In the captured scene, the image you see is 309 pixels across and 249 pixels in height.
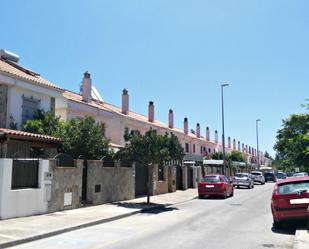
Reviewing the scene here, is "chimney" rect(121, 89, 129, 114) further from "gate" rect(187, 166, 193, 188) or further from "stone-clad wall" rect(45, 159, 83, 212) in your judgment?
"stone-clad wall" rect(45, 159, 83, 212)

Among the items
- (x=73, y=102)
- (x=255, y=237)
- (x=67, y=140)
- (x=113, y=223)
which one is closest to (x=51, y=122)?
(x=67, y=140)

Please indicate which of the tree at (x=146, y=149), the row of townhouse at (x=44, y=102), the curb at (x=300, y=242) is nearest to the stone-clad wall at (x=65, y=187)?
the tree at (x=146, y=149)

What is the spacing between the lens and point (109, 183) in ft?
67.9

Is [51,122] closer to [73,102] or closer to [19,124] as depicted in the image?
[19,124]

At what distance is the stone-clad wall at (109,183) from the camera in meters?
19.1

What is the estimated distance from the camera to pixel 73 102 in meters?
30.4

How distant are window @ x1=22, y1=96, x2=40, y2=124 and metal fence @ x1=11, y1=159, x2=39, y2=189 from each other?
7.93 metres

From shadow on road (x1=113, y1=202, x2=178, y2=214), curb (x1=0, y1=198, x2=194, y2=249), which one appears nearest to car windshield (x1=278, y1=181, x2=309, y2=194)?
curb (x1=0, y1=198, x2=194, y2=249)

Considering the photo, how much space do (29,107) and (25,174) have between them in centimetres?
943

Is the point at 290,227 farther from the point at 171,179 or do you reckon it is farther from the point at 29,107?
the point at 171,179

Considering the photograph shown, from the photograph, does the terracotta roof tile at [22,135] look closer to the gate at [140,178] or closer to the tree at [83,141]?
the tree at [83,141]

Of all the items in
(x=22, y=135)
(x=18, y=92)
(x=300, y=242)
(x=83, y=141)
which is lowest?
(x=300, y=242)

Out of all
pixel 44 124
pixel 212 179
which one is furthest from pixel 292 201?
pixel 212 179

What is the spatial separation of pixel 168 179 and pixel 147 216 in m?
14.2
